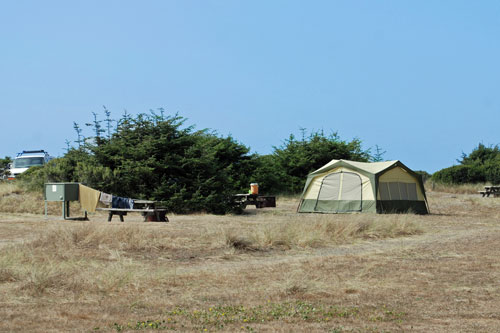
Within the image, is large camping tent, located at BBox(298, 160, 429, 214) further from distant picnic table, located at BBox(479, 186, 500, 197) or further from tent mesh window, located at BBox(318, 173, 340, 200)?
distant picnic table, located at BBox(479, 186, 500, 197)

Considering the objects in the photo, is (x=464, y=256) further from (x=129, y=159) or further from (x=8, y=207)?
(x=8, y=207)

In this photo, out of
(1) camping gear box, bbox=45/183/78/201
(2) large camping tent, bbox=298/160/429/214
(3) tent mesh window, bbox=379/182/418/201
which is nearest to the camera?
(1) camping gear box, bbox=45/183/78/201

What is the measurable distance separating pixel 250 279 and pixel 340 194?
15.4 meters

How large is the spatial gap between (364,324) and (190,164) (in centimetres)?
1697

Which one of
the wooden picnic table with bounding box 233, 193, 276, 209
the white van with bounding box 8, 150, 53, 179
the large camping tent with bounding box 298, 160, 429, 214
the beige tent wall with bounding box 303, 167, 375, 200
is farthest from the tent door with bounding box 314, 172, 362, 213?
the white van with bounding box 8, 150, 53, 179

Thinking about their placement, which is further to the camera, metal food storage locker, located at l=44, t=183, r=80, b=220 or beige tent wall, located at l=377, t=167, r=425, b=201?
beige tent wall, located at l=377, t=167, r=425, b=201

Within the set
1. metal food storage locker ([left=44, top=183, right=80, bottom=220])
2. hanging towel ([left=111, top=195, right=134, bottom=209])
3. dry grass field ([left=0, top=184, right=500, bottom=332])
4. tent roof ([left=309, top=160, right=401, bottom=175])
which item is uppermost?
tent roof ([left=309, top=160, right=401, bottom=175])

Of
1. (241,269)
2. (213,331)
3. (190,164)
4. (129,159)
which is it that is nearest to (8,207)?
(129,159)

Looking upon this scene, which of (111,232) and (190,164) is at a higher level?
(190,164)

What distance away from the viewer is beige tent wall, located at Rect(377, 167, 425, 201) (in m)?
22.8

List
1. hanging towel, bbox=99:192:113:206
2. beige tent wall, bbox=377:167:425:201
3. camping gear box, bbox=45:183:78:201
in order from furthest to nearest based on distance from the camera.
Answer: beige tent wall, bbox=377:167:425:201 → hanging towel, bbox=99:192:113:206 → camping gear box, bbox=45:183:78:201

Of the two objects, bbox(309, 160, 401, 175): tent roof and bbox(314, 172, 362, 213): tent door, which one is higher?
bbox(309, 160, 401, 175): tent roof

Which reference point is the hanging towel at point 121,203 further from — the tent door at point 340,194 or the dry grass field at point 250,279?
the tent door at point 340,194

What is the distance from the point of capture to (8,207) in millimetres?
20203
